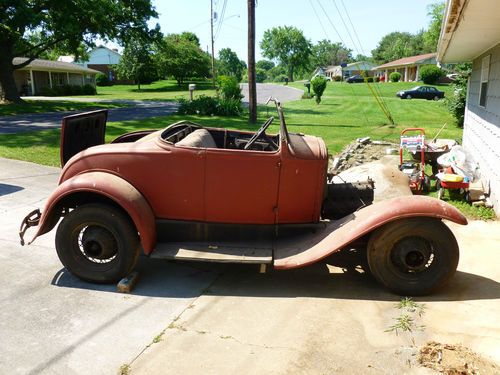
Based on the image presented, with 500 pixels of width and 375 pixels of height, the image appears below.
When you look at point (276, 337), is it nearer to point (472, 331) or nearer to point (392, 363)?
point (392, 363)

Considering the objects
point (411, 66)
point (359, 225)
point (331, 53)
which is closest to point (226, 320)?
point (359, 225)

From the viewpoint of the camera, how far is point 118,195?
14.0 feet

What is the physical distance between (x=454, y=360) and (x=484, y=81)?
7847 millimetres

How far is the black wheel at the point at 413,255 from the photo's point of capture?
13.6 feet

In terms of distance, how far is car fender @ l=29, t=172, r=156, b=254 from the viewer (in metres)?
4.29

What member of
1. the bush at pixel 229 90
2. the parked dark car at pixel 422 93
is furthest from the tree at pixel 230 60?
the bush at pixel 229 90

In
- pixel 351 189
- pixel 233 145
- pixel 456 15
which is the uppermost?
pixel 456 15

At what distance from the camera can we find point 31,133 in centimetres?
1481

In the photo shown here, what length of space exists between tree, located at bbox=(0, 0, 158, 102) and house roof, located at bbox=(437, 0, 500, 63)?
21063 mm

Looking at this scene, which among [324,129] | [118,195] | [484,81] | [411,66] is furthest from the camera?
[411,66]

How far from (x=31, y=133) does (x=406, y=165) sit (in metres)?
12.1

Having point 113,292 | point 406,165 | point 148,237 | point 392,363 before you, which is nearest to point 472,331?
point 392,363

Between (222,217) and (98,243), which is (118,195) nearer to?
(98,243)

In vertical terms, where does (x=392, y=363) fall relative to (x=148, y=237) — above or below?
below
